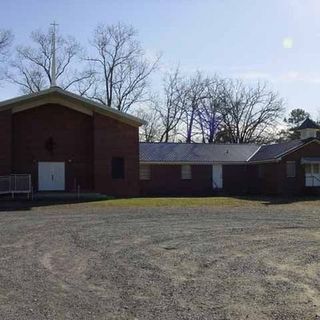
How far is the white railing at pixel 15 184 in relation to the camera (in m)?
30.8

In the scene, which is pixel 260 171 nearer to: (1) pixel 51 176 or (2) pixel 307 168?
(2) pixel 307 168

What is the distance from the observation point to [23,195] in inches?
1235

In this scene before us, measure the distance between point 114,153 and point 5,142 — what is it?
21.5 ft

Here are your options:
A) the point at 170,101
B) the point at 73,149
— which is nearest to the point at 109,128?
the point at 73,149

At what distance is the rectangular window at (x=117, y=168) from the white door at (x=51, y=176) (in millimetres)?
3082

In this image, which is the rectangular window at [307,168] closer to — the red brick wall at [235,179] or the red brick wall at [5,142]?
the red brick wall at [235,179]

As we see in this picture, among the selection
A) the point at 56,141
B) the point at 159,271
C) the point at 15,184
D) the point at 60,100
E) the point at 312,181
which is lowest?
the point at 159,271

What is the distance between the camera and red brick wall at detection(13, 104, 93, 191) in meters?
32.8

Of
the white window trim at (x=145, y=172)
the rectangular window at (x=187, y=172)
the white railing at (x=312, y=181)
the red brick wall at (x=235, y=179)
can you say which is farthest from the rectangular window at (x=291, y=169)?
the white window trim at (x=145, y=172)

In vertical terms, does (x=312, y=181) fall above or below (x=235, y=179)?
below

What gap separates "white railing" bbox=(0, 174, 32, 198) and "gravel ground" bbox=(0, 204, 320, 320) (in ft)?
45.9

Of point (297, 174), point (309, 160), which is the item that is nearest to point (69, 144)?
point (297, 174)

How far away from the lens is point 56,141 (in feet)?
110

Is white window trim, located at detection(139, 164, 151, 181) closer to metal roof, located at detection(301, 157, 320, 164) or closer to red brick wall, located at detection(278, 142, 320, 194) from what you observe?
red brick wall, located at detection(278, 142, 320, 194)
